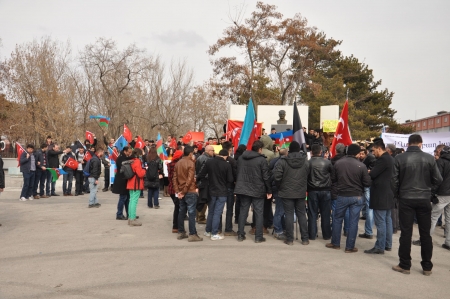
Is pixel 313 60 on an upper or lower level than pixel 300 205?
upper

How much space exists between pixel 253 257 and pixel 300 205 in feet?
6.12

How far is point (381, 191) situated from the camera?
8.04 meters

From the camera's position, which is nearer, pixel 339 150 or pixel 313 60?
pixel 339 150

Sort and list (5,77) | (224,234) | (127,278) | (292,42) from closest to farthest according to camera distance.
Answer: (127,278) < (224,234) < (292,42) < (5,77)

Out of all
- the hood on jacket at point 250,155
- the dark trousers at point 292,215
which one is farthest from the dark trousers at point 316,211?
the hood on jacket at point 250,155

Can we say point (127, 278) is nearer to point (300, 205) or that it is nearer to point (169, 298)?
point (169, 298)

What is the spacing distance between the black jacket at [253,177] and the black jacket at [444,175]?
11.7 feet

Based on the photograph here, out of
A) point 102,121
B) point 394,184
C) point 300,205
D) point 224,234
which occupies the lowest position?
point 224,234

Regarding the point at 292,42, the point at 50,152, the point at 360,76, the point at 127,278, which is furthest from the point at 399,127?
the point at 127,278

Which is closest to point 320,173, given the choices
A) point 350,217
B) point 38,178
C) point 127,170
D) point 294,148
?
point 294,148

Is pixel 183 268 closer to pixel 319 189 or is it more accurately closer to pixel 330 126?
pixel 319 189

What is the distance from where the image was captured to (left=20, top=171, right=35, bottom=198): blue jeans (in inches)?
606

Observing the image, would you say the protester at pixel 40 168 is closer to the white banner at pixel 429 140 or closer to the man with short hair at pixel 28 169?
the man with short hair at pixel 28 169

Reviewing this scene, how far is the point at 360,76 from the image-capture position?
44531 mm
